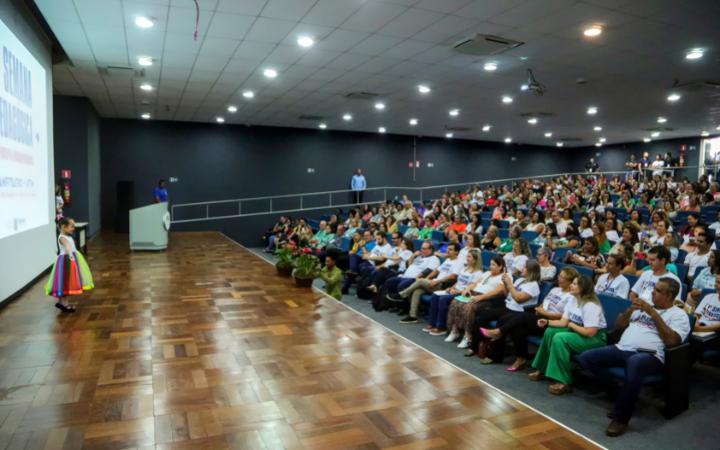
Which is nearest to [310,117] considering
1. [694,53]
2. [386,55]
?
[386,55]

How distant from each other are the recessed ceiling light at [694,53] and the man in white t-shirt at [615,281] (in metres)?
4.17

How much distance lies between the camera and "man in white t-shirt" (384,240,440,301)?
621 cm

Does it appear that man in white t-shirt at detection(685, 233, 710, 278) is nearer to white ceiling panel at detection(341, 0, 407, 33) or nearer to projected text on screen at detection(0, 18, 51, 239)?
white ceiling panel at detection(341, 0, 407, 33)

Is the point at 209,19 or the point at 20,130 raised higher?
the point at 209,19

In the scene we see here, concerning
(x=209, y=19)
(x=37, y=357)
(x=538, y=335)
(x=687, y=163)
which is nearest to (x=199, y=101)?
(x=209, y=19)

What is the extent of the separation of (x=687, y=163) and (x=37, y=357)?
21.1 m

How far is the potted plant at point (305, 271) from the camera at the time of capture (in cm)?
635

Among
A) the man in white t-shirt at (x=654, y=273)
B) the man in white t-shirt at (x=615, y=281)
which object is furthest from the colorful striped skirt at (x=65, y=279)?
the man in white t-shirt at (x=654, y=273)

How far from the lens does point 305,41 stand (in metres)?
6.59

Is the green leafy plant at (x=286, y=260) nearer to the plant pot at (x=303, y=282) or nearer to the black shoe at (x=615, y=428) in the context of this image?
the plant pot at (x=303, y=282)

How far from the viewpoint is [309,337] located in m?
→ 4.34

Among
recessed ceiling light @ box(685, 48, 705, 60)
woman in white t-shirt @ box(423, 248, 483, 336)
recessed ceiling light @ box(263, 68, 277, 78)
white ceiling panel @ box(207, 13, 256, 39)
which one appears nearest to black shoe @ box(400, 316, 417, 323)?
woman in white t-shirt @ box(423, 248, 483, 336)

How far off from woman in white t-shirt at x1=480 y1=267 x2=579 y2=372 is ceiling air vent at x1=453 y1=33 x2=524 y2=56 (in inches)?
138

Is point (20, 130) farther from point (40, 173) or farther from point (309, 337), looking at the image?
point (309, 337)
